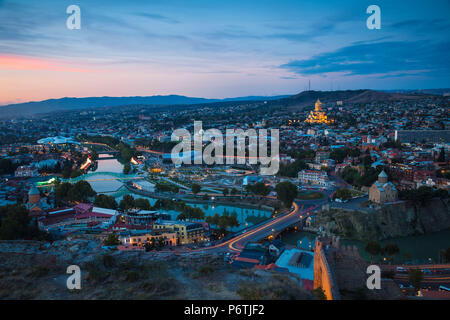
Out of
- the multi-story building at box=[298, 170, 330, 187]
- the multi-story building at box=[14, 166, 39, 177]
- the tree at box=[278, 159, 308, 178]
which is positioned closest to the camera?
the multi-story building at box=[298, 170, 330, 187]

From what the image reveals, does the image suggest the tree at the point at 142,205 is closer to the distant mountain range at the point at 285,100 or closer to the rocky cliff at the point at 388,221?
the rocky cliff at the point at 388,221

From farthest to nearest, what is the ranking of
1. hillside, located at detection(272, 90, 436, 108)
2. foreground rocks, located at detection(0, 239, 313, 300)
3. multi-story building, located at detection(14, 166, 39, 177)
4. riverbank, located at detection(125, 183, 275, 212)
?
hillside, located at detection(272, 90, 436, 108), multi-story building, located at detection(14, 166, 39, 177), riverbank, located at detection(125, 183, 275, 212), foreground rocks, located at detection(0, 239, 313, 300)

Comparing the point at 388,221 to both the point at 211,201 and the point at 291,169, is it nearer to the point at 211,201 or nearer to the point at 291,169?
the point at 211,201

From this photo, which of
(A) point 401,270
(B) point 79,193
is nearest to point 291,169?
(B) point 79,193

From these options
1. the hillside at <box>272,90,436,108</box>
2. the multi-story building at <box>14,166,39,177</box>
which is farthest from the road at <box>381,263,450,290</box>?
the hillside at <box>272,90,436,108</box>

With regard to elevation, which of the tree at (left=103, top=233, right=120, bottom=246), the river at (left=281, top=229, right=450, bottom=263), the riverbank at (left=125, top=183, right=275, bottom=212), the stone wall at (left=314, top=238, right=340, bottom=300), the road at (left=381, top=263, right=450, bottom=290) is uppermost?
the stone wall at (left=314, top=238, right=340, bottom=300)

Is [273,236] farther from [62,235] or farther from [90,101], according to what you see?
[90,101]

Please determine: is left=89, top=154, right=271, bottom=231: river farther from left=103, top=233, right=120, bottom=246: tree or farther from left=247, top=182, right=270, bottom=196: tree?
left=103, top=233, right=120, bottom=246: tree
